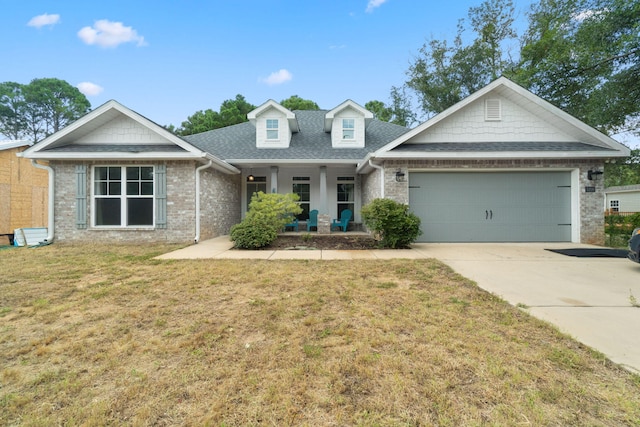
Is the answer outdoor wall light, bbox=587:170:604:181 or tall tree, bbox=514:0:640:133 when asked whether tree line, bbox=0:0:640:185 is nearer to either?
tall tree, bbox=514:0:640:133

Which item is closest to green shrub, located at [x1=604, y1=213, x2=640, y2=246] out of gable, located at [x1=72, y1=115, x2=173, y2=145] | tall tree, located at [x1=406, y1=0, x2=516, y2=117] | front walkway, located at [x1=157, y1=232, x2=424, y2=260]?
front walkway, located at [x1=157, y1=232, x2=424, y2=260]

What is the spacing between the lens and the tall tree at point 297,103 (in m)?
25.9

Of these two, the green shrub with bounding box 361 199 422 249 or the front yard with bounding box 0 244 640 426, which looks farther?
the green shrub with bounding box 361 199 422 249

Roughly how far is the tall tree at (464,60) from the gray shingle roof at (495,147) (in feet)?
45.2

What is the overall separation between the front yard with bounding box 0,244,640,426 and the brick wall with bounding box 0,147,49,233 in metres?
9.95

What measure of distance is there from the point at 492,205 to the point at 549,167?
208 cm

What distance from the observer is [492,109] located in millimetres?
9258

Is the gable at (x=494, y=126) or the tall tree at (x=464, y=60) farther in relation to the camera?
the tall tree at (x=464, y=60)

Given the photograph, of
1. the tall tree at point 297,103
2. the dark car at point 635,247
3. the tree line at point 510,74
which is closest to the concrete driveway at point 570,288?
the dark car at point 635,247

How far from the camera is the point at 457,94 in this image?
21.0 m

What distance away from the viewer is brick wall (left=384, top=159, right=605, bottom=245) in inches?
345

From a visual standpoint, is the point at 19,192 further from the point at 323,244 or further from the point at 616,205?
the point at 616,205

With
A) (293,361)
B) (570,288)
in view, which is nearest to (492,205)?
(570,288)

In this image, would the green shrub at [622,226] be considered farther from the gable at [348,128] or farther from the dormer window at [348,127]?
the dormer window at [348,127]
